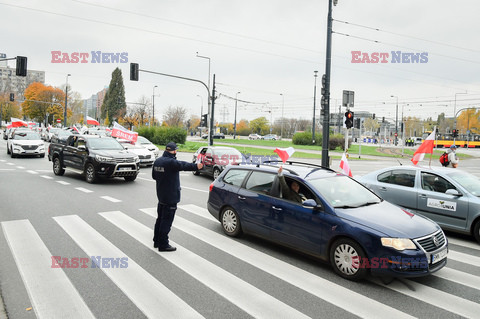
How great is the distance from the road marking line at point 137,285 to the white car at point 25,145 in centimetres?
1862

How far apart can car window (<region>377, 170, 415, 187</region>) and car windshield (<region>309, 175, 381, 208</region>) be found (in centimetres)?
242

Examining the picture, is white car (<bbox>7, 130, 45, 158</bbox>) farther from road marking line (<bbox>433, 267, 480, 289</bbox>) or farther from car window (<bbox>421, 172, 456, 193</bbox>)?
road marking line (<bbox>433, 267, 480, 289</bbox>)

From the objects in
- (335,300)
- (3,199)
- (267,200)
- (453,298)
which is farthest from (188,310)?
(3,199)

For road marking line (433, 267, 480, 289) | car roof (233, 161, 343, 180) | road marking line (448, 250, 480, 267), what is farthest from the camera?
car roof (233, 161, 343, 180)

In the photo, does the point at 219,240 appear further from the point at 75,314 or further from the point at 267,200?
the point at 75,314

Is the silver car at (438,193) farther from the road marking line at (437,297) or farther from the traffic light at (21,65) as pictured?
the traffic light at (21,65)

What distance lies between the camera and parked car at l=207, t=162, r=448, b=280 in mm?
4469

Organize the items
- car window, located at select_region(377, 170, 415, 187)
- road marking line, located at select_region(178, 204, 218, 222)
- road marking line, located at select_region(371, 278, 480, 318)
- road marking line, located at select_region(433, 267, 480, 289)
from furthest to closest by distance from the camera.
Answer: road marking line, located at select_region(178, 204, 218, 222) → car window, located at select_region(377, 170, 415, 187) → road marking line, located at select_region(433, 267, 480, 289) → road marking line, located at select_region(371, 278, 480, 318)

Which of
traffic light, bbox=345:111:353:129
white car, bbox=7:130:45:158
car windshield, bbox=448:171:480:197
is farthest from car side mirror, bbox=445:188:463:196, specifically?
white car, bbox=7:130:45:158

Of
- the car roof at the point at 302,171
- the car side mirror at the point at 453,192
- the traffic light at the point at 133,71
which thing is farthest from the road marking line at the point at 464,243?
the traffic light at the point at 133,71

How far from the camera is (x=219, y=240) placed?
20.9 feet

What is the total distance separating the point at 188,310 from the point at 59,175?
42.4 ft

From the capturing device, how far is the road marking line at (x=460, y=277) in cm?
473

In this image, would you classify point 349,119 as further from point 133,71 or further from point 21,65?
point 21,65
